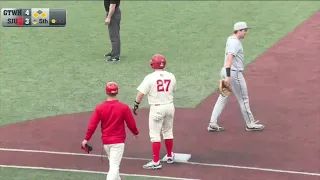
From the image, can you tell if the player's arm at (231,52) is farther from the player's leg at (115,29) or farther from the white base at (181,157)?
the player's leg at (115,29)

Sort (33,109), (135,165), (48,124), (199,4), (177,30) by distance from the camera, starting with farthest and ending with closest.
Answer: (199,4) → (177,30) → (33,109) → (48,124) → (135,165)

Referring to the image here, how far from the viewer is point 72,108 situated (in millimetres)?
14719

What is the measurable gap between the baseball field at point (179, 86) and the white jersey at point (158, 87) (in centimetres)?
121

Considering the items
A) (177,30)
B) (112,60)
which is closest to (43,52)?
(112,60)

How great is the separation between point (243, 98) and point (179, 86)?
329cm

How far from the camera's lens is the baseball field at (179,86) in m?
11.7

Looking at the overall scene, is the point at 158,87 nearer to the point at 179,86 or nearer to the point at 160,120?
the point at 160,120

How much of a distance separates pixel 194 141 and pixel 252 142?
42.4 inches

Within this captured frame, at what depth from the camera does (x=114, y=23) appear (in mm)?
17922

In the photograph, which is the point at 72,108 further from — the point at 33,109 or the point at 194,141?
the point at 194,141

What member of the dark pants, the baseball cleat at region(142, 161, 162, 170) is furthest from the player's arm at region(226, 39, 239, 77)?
the dark pants

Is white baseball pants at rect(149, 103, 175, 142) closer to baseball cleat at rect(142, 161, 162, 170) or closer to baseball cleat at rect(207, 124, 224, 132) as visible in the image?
baseball cleat at rect(142, 161, 162, 170)
